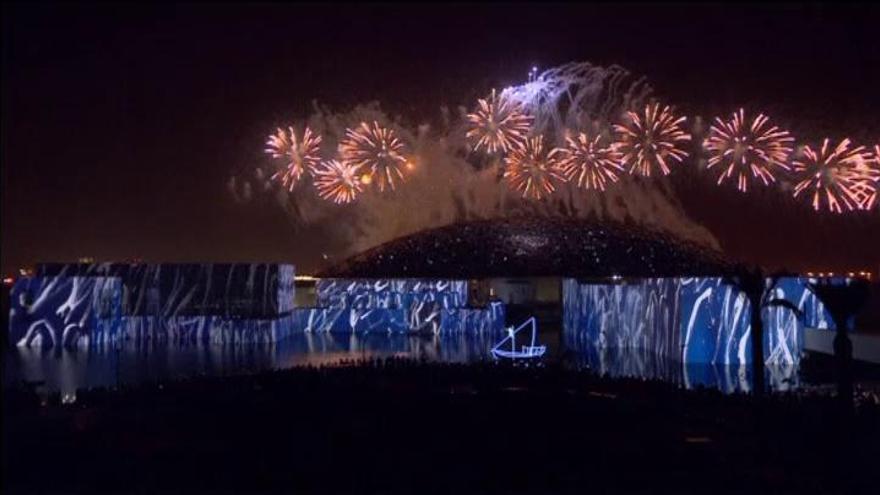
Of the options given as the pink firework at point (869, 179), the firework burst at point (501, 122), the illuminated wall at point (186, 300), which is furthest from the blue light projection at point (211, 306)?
the pink firework at point (869, 179)

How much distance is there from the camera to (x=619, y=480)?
9.47 m

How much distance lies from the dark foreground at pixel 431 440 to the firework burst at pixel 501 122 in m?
20.7

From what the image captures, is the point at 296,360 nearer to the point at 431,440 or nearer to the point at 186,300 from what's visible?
the point at 186,300

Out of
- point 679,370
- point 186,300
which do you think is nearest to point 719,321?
point 679,370

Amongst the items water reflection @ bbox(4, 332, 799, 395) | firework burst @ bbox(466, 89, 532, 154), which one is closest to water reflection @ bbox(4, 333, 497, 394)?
water reflection @ bbox(4, 332, 799, 395)

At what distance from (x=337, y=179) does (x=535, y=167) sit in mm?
7453

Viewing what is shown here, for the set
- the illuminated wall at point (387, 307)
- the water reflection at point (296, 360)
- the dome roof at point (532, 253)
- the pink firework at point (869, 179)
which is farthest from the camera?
the dome roof at point (532, 253)

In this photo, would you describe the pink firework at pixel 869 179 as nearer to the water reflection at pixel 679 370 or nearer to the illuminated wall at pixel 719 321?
the illuminated wall at pixel 719 321

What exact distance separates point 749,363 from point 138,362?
46.8ft

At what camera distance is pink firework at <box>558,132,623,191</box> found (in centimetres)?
3491

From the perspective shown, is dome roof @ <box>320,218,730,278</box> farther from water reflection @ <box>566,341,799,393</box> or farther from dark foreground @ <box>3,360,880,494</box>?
dark foreground @ <box>3,360,880,494</box>

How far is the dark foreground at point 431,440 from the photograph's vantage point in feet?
31.0

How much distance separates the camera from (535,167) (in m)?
35.9

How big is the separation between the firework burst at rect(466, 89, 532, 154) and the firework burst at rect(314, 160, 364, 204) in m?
4.99
